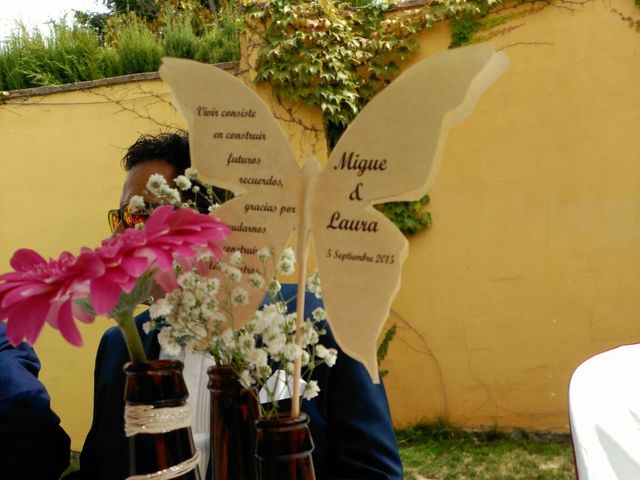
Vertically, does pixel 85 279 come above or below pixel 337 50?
below

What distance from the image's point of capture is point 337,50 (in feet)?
14.7

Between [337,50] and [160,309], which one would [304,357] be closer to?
[160,309]

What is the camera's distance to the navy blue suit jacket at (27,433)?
136cm

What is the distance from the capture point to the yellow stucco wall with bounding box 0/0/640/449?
4.41 meters

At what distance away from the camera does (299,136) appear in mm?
4559

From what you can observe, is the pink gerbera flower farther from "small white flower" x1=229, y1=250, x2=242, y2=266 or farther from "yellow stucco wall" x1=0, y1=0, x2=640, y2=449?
"yellow stucco wall" x1=0, y1=0, x2=640, y2=449

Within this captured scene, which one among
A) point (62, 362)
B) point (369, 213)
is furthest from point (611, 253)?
point (369, 213)

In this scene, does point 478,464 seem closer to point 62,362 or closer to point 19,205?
point 62,362

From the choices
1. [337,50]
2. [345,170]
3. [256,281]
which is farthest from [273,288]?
[337,50]

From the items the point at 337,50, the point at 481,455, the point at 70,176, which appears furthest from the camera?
the point at 70,176

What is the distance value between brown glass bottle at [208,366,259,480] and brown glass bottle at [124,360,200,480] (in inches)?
2.0

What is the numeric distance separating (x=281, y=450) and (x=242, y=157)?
29 centimetres

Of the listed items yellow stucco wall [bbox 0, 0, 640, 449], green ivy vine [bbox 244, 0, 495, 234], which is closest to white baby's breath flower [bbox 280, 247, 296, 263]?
green ivy vine [bbox 244, 0, 495, 234]

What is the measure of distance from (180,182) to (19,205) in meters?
4.74
